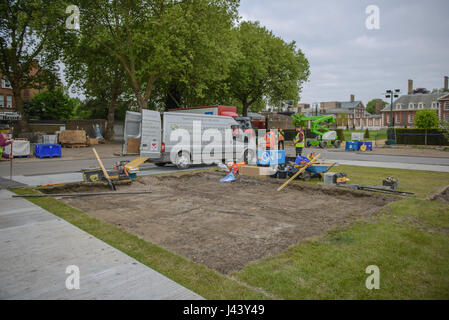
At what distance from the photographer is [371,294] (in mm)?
3631

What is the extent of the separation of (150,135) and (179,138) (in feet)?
4.52

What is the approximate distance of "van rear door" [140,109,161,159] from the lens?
45.5ft

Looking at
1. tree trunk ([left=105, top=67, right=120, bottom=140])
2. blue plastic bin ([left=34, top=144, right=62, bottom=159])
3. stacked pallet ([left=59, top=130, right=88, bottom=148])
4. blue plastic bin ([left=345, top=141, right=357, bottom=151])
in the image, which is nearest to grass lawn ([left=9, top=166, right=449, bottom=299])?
blue plastic bin ([left=34, top=144, right=62, bottom=159])

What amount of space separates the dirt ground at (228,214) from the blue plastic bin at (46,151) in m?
11.7

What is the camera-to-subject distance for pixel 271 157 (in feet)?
43.3

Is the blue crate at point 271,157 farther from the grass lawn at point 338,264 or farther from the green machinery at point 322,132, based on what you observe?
the green machinery at point 322,132

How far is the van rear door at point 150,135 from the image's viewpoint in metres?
13.9

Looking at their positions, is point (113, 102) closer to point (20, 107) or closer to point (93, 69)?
point (93, 69)

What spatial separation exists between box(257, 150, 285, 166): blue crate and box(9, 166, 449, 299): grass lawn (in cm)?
634

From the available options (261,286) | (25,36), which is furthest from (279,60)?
(261,286)

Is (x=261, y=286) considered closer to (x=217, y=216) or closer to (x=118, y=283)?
(x=118, y=283)
